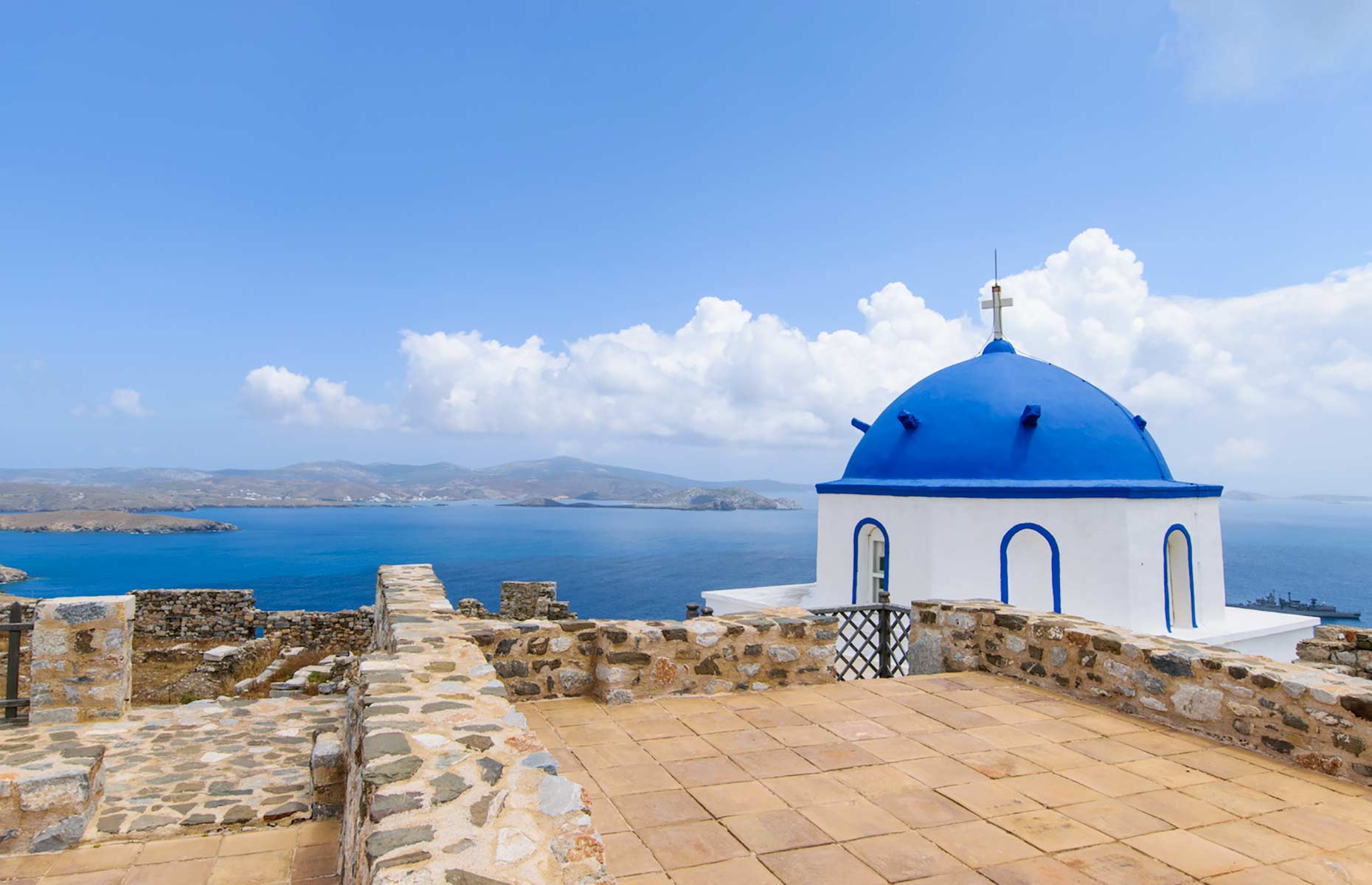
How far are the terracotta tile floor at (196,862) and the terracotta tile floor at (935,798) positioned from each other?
1.37 meters

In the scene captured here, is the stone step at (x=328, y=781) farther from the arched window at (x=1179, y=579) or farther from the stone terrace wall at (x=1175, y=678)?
the arched window at (x=1179, y=579)

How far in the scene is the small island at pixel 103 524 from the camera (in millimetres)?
118188

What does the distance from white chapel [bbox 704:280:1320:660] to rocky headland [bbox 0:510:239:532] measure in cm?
13139

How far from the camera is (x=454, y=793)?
2482 mm

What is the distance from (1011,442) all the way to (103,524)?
151 metres

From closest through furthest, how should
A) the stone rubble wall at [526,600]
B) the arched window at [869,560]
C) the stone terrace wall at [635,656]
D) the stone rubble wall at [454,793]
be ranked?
the stone rubble wall at [454,793] < the stone terrace wall at [635,656] < the arched window at [869,560] < the stone rubble wall at [526,600]

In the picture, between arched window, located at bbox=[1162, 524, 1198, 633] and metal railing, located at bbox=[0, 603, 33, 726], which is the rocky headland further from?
arched window, located at bbox=[1162, 524, 1198, 633]

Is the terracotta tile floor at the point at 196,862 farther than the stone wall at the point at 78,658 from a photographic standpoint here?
No

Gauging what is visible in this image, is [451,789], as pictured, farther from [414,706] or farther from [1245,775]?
[1245,775]

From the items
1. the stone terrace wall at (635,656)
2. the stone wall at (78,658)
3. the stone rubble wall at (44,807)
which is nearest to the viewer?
the stone rubble wall at (44,807)

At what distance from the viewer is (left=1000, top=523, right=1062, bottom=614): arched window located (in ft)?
41.4

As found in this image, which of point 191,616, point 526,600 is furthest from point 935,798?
point 191,616

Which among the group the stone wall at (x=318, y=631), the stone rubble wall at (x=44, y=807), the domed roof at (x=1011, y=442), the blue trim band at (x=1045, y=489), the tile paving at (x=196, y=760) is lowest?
the stone wall at (x=318, y=631)

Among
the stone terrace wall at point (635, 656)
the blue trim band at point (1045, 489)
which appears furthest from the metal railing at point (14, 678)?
the blue trim band at point (1045, 489)
